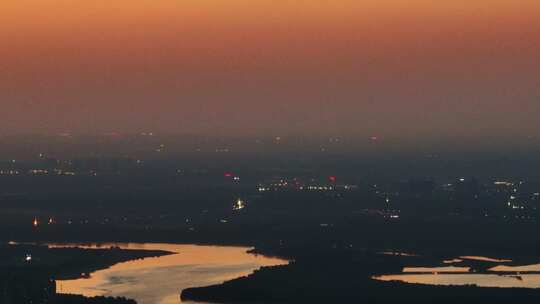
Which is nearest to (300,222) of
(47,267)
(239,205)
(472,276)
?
(239,205)

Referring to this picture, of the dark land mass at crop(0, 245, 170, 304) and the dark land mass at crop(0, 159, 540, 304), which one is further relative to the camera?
the dark land mass at crop(0, 159, 540, 304)

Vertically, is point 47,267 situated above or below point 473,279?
above

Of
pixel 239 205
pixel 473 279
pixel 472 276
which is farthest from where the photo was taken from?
pixel 239 205

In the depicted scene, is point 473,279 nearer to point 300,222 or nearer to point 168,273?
point 168,273

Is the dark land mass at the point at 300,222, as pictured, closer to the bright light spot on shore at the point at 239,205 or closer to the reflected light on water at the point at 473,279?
the bright light spot on shore at the point at 239,205

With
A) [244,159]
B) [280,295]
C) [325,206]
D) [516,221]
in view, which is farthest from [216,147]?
[280,295]

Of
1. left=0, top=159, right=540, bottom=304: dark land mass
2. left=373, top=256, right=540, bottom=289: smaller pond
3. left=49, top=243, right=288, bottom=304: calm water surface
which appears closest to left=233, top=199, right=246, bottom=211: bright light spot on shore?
left=0, top=159, right=540, bottom=304: dark land mass

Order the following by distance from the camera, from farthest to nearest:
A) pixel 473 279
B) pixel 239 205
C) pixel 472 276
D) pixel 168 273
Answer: pixel 239 205 → pixel 168 273 → pixel 472 276 → pixel 473 279

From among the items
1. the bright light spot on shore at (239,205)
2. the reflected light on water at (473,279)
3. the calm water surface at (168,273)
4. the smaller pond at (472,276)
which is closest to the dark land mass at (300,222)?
the bright light spot on shore at (239,205)

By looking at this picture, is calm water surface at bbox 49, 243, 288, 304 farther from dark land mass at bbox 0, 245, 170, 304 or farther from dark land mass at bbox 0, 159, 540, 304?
dark land mass at bbox 0, 159, 540, 304

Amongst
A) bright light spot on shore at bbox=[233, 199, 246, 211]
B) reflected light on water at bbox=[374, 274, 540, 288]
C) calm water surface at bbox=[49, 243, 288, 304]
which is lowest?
reflected light on water at bbox=[374, 274, 540, 288]
